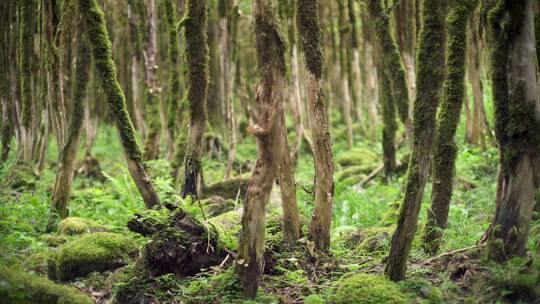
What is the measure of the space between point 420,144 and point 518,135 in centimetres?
83

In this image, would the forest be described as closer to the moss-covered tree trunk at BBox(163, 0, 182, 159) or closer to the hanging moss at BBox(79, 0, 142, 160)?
the hanging moss at BBox(79, 0, 142, 160)

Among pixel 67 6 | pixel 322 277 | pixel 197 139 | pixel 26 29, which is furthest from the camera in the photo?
pixel 26 29

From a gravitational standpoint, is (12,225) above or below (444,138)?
below

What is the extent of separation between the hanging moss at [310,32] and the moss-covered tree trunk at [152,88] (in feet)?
18.7

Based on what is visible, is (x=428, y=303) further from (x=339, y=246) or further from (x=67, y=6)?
(x=67, y=6)

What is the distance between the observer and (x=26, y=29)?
10992 millimetres

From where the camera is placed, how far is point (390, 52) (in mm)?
8570

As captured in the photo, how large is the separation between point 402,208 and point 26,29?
908 centimetres

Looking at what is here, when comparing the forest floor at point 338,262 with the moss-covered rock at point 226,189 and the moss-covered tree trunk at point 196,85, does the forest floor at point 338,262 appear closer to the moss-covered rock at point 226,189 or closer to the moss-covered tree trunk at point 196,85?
the moss-covered tree trunk at point 196,85

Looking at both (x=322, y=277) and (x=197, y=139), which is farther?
(x=197, y=139)

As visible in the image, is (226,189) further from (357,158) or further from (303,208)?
(357,158)

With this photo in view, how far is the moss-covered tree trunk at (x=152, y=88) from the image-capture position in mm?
10868

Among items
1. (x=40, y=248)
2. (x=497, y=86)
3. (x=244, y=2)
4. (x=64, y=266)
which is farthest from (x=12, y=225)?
(x=244, y=2)

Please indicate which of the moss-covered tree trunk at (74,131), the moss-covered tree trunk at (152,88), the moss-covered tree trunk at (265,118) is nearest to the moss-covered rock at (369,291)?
the moss-covered tree trunk at (265,118)
